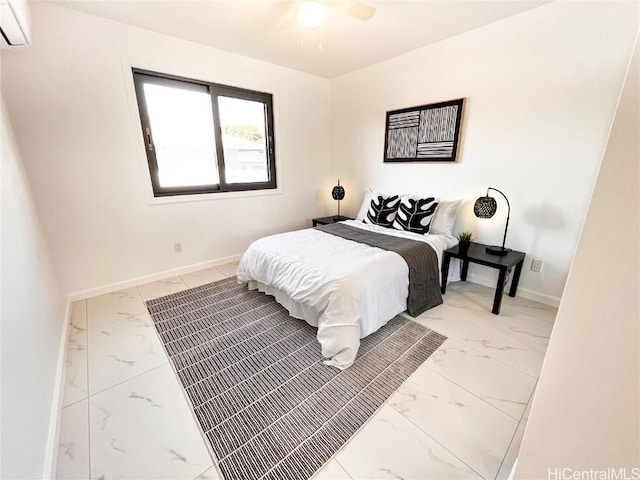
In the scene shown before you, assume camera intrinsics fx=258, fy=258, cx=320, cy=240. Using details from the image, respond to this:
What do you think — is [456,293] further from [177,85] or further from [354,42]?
[177,85]

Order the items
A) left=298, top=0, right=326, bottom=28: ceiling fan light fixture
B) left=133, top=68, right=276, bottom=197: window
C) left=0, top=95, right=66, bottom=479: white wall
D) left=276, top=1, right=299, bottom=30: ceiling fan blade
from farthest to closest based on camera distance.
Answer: left=133, top=68, right=276, bottom=197: window, left=276, top=1, right=299, bottom=30: ceiling fan blade, left=298, top=0, right=326, bottom=28: ceiling fan light fixture, left=0, top=95, right=66, bottom=479: white wall

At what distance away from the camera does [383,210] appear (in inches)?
119

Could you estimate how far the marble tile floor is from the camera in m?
1.13

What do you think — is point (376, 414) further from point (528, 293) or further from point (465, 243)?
point (528, 293)

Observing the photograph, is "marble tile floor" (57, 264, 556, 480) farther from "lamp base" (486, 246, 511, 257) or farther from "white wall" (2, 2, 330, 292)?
"white wall" (2, 2, 330, 292)

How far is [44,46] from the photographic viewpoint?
206cm

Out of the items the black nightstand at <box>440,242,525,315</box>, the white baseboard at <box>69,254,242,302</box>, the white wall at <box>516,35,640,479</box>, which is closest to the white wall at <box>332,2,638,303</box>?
the black nightstand at <box>440,242,525,315</box>

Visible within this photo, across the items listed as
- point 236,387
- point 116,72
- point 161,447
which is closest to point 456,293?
point 236,387

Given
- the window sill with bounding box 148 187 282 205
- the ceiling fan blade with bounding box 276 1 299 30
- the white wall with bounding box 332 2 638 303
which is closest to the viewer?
the ceiling fan blade with bounding box 276 1 299 30

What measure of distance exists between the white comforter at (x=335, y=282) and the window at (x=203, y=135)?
128cm

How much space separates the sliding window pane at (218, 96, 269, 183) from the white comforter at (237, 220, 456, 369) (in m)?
1.35

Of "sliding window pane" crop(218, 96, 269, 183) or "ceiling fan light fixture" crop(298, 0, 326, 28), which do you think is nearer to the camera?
"ceiling fan light fixture" crop(298, 0, 326, 28)

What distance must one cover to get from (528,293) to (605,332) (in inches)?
88.7

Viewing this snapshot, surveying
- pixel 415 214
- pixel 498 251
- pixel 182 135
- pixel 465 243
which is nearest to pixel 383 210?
pixel 415 214
